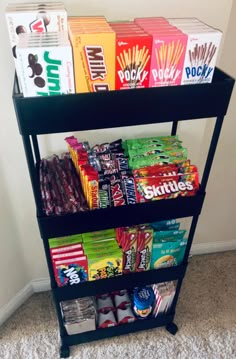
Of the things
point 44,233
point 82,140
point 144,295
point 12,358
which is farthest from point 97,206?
point 12,358

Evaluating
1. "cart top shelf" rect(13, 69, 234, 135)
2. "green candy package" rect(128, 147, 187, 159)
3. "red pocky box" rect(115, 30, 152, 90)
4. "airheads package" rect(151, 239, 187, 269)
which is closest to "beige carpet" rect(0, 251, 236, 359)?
"airheads package" rect(151, 239, 187, 269)

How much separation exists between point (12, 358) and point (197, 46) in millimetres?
1477

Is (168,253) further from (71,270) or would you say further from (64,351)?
(64,351)

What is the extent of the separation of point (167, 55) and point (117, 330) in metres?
1.22

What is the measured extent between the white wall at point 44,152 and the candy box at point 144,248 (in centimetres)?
39

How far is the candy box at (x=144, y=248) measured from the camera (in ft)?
4.07

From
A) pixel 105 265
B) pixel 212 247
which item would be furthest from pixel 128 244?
pixel 212 247

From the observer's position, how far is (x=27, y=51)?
763 mm

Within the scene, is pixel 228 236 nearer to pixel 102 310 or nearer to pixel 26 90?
pixel 102 310

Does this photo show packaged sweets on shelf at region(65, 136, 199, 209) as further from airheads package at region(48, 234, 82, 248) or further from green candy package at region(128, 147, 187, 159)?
airheads package at region(48, 234, 82, 248)

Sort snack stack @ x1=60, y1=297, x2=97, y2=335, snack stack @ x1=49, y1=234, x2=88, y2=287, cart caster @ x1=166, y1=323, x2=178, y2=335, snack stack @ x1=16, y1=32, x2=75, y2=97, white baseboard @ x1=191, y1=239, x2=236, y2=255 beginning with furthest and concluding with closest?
white baseboard @ x1=191, y1=239, x2=236, y2=255, cart caster @ x1=166, y1=323, x2=178, y2=335, snack stack @ x1=60, y1=297, x2=97, y2=335, snack stack @ x1=49, y1=234, x2=88, y2=287, snack stack @ x1=16, y1=32, x2=75, y2=97

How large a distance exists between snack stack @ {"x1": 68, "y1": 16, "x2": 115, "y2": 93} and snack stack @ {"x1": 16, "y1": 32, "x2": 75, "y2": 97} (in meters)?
0.02

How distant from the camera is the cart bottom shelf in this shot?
4.88 ft

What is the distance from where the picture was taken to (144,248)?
1.28 metres
